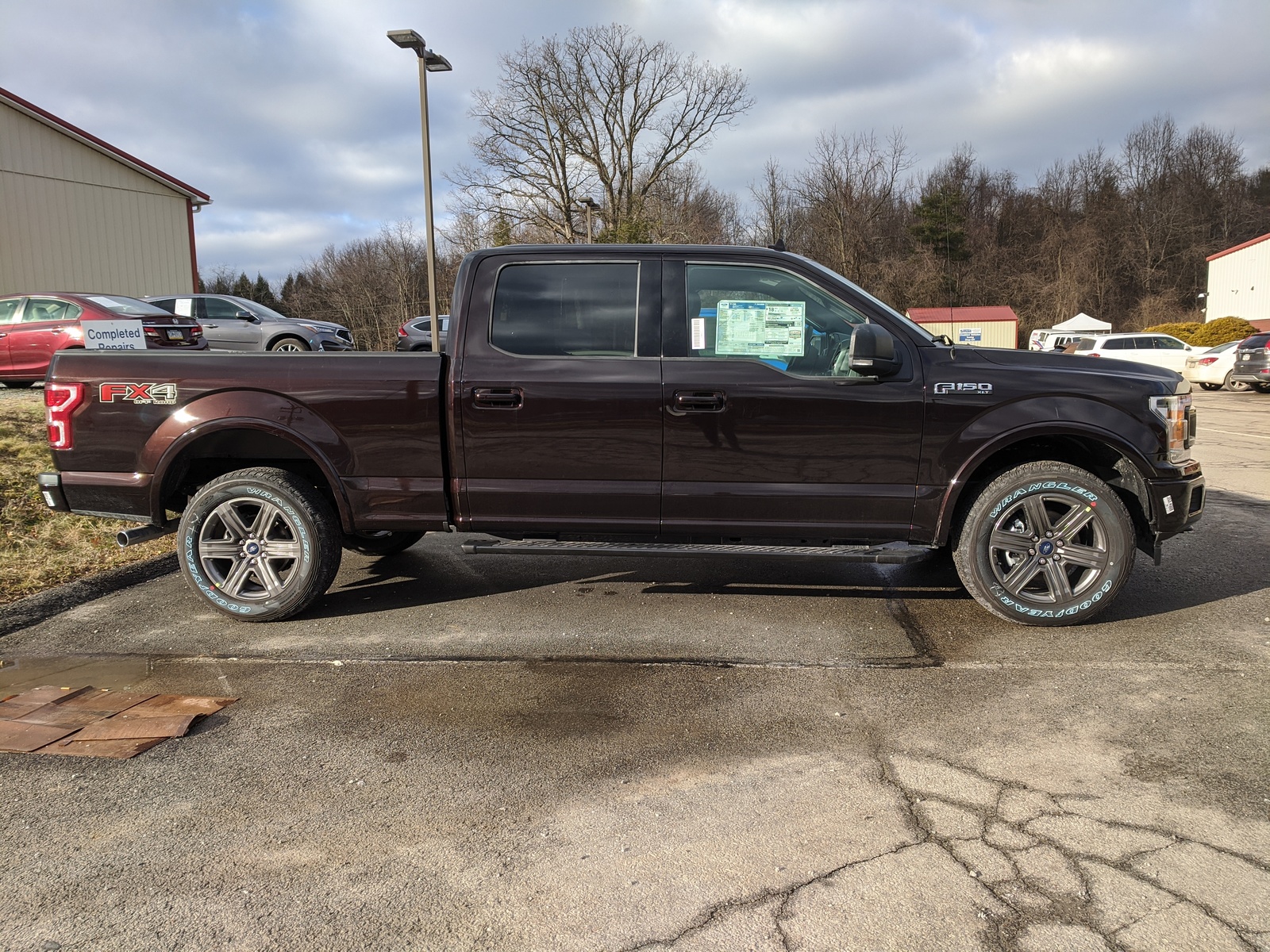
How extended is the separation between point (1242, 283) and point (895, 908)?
53114 mm

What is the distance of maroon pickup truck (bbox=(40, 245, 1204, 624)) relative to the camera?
4.35 m

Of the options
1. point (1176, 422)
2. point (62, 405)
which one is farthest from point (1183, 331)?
point (62, 405)

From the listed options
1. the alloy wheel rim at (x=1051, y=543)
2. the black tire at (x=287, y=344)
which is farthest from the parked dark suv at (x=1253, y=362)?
the black tire at (x=287, y=344)

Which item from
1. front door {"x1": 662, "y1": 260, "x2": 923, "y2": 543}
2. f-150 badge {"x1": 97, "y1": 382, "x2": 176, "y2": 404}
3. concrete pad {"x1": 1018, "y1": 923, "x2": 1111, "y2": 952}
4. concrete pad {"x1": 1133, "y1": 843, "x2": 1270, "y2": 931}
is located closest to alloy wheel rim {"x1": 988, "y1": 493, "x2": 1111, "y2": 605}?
front door {"x1": 662, "y1": 260, "x2": 923, "y2": 543}

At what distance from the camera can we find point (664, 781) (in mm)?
2963

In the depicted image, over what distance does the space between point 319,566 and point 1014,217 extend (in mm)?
67214

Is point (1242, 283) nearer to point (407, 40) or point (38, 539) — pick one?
point (407, 40)

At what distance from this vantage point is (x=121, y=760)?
3150mm

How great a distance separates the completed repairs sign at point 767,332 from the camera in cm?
445

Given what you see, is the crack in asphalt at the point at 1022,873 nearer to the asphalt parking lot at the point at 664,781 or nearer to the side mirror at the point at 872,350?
the asphalt parking lot at the point at 664,781

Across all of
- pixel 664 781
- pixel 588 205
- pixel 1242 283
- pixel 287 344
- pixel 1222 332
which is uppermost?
pixel 588 205

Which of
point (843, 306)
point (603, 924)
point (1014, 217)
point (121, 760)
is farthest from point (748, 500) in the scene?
point (1014, 217)

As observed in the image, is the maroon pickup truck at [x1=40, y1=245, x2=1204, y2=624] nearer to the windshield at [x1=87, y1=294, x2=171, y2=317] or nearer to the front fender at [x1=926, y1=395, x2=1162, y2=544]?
the front fender at [x1=926, y1=395, x2=1162, y2=544]

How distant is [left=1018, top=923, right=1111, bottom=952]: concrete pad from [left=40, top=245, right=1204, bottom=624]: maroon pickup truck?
7.70 ft
